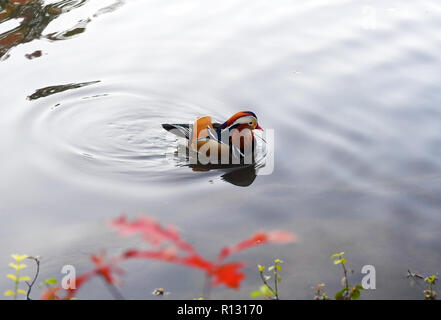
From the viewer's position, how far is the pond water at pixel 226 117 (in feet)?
18.8

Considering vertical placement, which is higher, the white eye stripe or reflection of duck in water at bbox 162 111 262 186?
the white eye stripe

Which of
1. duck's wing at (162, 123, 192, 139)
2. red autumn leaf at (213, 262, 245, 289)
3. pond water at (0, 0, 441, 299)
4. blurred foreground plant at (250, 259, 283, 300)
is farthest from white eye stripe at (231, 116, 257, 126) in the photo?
red autumn leaf at (213, 262, 245, 289)

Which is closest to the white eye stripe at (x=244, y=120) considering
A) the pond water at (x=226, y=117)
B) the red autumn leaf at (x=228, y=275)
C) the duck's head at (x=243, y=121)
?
the duck's head at (x=243, y=121)

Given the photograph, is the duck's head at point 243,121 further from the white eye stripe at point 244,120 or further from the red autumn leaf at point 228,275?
the red autumn leaf at point 228,275

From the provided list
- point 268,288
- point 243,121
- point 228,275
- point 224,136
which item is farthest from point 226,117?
point 228,275

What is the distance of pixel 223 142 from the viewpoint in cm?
805

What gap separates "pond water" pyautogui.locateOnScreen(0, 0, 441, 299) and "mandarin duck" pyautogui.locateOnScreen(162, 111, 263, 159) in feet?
1.24

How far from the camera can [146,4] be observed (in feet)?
38.9

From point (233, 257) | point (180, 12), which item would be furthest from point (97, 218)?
point (180, 12)

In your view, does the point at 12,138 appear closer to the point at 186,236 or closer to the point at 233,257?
the point at 186,236

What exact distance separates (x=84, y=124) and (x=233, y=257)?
12.5 ft

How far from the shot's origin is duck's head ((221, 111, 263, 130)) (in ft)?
25.6

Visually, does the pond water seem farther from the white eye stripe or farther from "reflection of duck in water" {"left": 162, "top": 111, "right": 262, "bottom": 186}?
the white eye stripe
